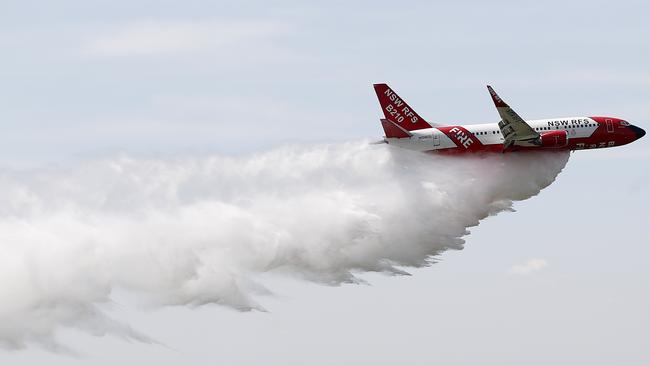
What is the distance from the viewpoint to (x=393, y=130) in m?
72.1

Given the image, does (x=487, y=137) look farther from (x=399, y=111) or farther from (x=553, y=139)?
(x=399, y=111)

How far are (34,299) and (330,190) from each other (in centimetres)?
1903

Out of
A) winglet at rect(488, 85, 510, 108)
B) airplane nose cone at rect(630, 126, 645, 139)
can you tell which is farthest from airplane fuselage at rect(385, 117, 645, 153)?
airplane nose cone at rect(630, 126, 645, 139)

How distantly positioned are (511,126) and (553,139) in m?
2.71

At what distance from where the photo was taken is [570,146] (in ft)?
245

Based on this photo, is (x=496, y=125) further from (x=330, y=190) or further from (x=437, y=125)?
(x=330, y=190)

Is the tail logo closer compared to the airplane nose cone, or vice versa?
the tail logo

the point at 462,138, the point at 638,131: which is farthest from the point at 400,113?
the point at 638,131

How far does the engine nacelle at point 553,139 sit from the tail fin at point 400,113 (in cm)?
656

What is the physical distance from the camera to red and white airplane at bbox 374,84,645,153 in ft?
237

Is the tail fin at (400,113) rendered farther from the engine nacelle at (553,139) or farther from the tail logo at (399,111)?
the engine nacelle at (553,139)

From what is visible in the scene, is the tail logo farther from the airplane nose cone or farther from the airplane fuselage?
the airplane nose cone

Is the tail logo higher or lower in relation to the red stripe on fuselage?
higher

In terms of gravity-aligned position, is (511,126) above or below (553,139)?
above
